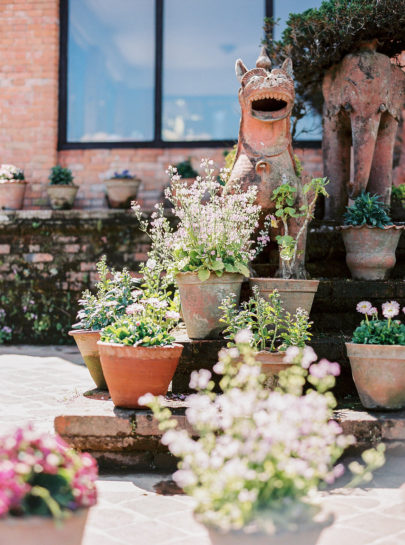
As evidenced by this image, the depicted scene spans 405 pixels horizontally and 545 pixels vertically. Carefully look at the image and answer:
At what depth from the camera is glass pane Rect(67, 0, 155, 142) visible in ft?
27.5

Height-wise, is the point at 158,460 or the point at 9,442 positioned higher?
the point at 9,442

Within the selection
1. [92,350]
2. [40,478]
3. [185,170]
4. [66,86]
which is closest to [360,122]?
[92,350]

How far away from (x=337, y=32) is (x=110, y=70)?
427cm

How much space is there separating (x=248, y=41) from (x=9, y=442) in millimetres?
7390

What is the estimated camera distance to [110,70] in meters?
8.47

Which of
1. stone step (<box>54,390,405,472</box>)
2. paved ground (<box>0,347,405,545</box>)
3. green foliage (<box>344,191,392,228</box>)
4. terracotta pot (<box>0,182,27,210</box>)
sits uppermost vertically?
terracotta pot (<box>0,182,27,210</box>)

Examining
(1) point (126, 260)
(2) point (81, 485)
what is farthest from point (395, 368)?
(1) point (126, 260)

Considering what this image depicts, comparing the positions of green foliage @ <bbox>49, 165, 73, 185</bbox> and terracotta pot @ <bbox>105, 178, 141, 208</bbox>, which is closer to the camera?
terracotta pot @ <bbox>105, 178, 141, 208</bbox>

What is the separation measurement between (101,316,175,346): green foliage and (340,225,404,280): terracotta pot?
5.43ft

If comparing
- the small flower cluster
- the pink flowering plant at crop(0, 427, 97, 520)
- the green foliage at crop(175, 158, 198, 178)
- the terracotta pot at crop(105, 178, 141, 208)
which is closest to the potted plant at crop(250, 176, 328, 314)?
the pink flowering plant at crop(0, 427, 97, 520)

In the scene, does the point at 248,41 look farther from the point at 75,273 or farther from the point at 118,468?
the point at 118,468

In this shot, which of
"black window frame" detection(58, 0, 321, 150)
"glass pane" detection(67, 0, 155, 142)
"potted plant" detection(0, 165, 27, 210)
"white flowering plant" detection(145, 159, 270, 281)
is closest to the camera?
"white flowering plant" detection(145, 159, 270, 281)

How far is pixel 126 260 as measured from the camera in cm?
732

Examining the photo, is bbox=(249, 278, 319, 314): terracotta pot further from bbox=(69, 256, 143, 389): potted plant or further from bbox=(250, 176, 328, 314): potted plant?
bbox=(69, 256, 143, 389): potted plant
